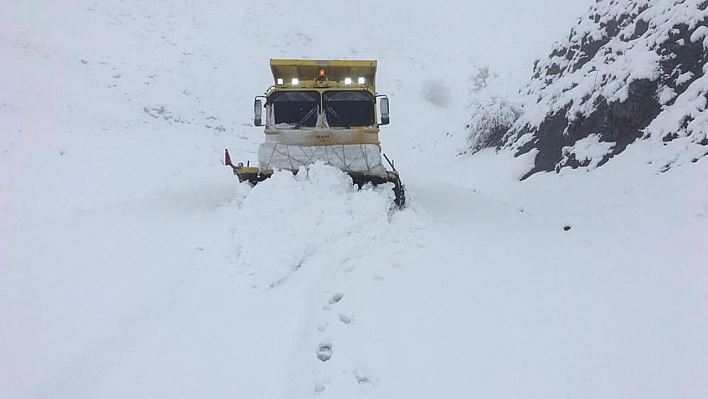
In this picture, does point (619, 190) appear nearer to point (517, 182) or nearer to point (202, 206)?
point (517, 182)

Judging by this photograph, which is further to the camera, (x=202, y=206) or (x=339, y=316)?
(x=202, y=206)

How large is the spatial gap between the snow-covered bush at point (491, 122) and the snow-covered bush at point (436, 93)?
1693 centimetres

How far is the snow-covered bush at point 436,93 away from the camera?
34.9 metres

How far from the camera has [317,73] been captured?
10.1 metres

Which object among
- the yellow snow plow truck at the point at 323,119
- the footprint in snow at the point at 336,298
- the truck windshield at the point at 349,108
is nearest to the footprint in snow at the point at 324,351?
the footprint in snow at the point at 336,298

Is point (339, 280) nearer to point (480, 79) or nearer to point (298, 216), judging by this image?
point (298, 216)

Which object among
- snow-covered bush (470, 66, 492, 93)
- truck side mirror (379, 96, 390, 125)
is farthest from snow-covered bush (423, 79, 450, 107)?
truck side mirror (379, 96, 390, 125)

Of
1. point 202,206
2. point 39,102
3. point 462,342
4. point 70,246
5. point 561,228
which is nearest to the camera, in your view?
point 462,342

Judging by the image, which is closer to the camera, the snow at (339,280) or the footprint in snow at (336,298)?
the snow at (339,280)

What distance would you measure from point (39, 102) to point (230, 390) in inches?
826

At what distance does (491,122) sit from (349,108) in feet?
30.1

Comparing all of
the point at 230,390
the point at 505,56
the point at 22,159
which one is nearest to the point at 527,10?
the point at 505,56

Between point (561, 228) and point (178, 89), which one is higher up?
point (178, 89)

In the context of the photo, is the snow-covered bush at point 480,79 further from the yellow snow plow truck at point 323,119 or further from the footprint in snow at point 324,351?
the footprint in snow at point 324,351
